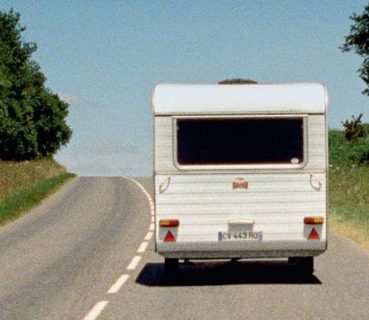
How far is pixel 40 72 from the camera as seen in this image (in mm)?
97125

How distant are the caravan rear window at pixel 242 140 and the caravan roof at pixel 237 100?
212 mm

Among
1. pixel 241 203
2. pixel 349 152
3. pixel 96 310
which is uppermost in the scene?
pixel 349 152

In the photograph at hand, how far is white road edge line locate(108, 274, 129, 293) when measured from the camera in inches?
612

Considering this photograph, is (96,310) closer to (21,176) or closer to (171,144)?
(171,144)

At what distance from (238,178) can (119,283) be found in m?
2.49

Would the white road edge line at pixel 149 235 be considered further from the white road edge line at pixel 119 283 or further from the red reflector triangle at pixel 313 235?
the red reflector triangle at pixel 313 235

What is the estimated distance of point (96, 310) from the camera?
43.9 ft

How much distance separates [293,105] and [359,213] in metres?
15.2

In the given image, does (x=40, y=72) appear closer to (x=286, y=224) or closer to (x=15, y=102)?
(x=15, y=102)

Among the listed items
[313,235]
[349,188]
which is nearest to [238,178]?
[313,235]

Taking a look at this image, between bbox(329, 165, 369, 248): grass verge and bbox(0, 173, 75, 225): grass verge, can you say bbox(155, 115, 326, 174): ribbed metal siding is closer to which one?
bbox(329, 165, 369, 248): grass verge

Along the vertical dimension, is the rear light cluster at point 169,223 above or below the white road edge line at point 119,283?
above

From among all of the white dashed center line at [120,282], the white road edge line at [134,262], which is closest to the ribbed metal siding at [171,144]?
the white dashed center line at [120,282]

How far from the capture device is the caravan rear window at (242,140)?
635 inches
